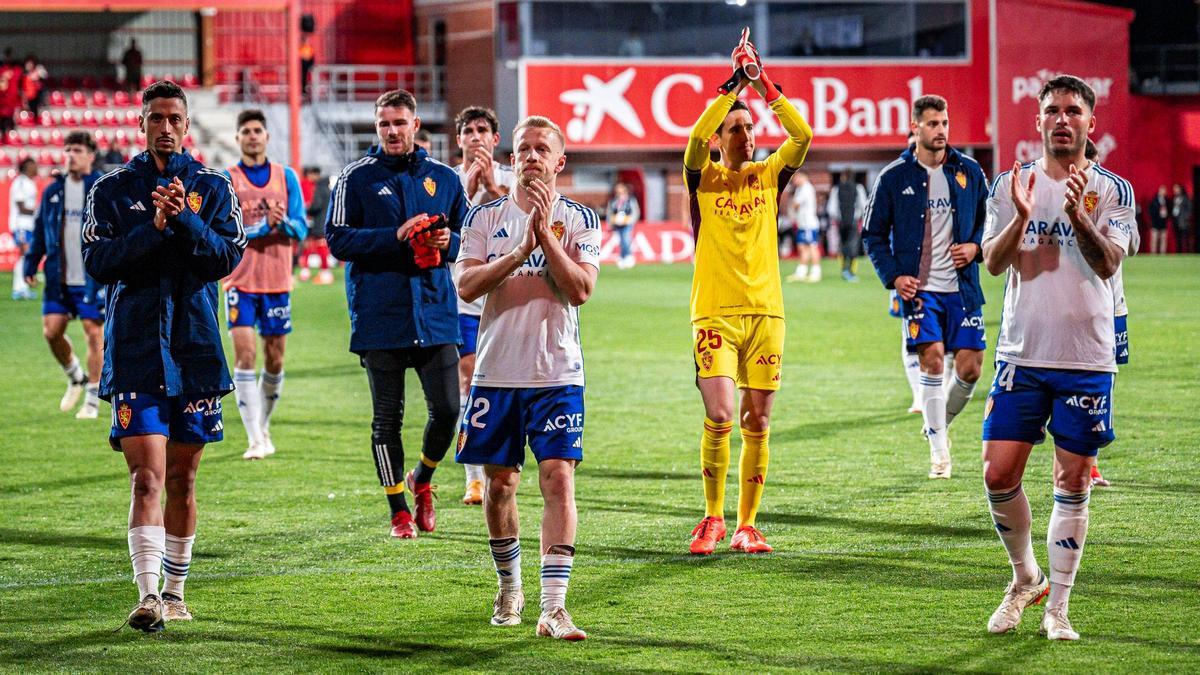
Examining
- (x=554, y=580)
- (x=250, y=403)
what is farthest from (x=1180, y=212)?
(x=554, y=580)

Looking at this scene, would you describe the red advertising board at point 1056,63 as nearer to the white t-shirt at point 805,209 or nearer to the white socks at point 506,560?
→ the white t-shirt at point 805,209

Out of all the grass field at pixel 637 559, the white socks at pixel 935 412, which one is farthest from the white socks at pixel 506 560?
the white socks at pixel 935 412

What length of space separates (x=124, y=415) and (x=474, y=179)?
Answer: 10.2ft

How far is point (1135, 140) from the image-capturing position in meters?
47.2

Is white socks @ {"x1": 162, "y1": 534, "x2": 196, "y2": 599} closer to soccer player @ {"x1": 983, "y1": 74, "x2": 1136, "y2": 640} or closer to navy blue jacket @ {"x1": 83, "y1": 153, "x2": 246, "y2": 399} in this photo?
navy blue jacket @ {"x1": 83, "y1": 153, "x2": 246, "y2": 399}

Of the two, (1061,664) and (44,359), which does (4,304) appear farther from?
(1061,664)

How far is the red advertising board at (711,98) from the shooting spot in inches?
1661

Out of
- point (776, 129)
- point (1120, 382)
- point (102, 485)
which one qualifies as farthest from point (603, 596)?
point (776, 129)

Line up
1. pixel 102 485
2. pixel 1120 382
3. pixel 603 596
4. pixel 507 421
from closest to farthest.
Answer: pixel 507 421
pixel 603 596
pixel 102 485
pixel 1120 382

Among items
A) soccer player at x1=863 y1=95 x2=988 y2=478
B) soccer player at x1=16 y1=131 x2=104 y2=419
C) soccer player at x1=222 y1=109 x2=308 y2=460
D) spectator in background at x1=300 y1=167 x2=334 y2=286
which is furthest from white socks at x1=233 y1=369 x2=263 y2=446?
spectator in background at x1=300 y1=167 x2=334 y2=286

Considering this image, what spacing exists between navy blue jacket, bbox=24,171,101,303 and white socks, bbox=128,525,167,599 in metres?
7.39

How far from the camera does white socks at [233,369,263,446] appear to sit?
11.0 metres

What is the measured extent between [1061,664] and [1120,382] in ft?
30.8

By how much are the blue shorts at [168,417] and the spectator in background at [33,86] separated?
36165 millimetres
